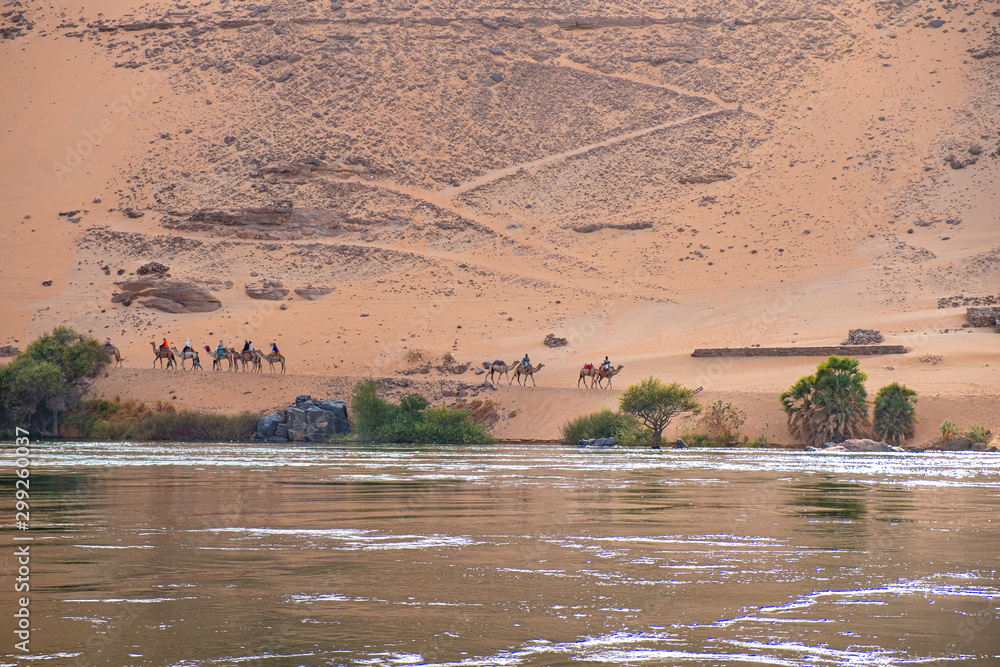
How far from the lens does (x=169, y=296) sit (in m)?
73.6

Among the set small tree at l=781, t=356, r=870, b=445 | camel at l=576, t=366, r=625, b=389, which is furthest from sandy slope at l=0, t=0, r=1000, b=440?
small tree at l=781, t=356, r=870, b=445

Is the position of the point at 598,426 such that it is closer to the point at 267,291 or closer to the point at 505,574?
the point at 505,574

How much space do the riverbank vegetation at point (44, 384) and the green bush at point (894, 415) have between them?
104 ft

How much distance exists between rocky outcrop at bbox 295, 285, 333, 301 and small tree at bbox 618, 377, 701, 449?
37553 millimetres

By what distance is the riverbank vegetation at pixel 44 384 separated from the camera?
148 ft

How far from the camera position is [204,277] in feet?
255

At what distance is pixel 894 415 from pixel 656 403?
859 cm

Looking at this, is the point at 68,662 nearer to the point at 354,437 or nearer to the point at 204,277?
the point at 354,437

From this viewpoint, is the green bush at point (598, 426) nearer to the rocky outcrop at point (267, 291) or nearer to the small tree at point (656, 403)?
the small tree at point (656, 403)

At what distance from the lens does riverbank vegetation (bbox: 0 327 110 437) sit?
4516 cm

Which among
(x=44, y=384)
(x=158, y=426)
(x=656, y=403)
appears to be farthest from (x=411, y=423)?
(x=44, y=384)

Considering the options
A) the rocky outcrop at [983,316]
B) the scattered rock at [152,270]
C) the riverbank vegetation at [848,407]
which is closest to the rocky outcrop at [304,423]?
the riverbank vegetation at [848,407]

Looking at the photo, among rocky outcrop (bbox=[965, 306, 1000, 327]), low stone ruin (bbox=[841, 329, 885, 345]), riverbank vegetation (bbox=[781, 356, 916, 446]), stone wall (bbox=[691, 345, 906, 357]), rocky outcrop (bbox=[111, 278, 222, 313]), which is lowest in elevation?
riverbank vegetation (bbox=[781, 356, 916, 446])

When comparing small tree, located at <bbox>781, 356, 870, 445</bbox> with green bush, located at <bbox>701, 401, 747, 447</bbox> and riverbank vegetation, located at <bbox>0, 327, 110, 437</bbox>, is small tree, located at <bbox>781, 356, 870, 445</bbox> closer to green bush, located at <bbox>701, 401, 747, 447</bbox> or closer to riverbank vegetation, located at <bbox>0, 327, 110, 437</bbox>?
green bush, located at <bbox>701, 401, 747, 447</bbox>
